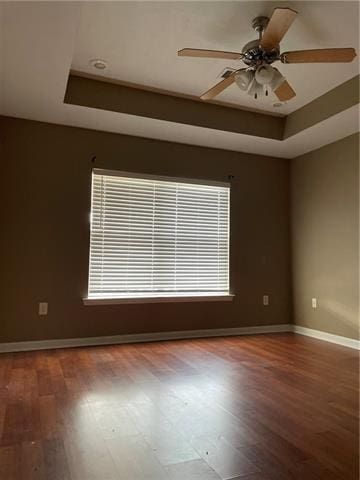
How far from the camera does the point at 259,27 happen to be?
254cm

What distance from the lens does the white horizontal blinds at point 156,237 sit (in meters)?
4.04

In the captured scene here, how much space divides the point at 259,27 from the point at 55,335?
3.41 m

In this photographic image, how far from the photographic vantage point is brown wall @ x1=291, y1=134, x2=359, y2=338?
4066mm

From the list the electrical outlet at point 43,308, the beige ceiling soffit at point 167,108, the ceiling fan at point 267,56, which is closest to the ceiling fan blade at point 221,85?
the ceiling fan at point 267,56

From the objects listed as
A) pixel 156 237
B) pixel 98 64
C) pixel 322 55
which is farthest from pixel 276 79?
pixel 156 237

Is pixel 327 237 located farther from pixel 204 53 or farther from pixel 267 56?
pixel 204 53

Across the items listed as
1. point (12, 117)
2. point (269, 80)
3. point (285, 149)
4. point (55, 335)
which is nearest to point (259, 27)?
point (269, 80)

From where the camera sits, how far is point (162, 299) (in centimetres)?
420

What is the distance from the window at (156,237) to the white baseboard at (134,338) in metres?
0.45

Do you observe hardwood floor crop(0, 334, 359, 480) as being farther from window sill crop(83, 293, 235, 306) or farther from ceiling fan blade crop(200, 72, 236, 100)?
ceiling fan blade crop(200, 72, 236, 100)

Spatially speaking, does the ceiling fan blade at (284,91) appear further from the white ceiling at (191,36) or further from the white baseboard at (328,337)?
the white baseboard at (328,337)

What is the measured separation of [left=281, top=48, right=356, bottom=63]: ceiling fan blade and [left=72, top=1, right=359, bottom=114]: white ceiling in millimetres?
330

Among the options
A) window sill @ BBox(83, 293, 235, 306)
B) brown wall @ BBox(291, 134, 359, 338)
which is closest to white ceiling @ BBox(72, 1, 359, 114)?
brown wall @ BBox(291, 134, 359, 338)

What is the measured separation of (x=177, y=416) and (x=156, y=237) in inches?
95.9
